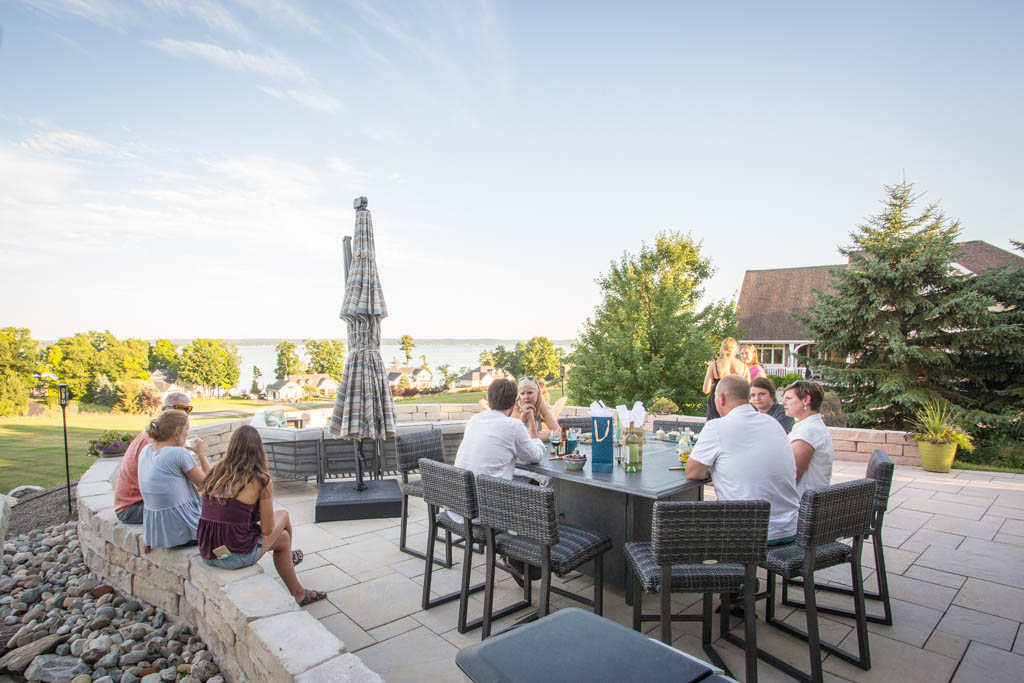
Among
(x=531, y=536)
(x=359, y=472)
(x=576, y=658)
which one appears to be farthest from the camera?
(x=359, y=472)

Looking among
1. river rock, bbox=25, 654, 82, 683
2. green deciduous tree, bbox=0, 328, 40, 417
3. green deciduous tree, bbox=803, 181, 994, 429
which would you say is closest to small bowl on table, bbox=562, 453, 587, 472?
river rock, bbox=25, 654, 82, 683

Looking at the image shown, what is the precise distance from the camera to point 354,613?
2.99 meters

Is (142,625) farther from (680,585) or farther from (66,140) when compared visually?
(66,140)

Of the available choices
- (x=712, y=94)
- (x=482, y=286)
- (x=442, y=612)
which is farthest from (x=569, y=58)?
(x=482, y=286)

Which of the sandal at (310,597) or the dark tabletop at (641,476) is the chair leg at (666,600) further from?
the sandal at (310,597)

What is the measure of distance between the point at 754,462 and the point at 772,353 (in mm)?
20534

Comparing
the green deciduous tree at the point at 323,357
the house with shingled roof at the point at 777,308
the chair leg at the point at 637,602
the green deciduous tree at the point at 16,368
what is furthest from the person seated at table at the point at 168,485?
the green deciduous tree at the point at 323,357

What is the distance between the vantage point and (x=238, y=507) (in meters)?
2.68

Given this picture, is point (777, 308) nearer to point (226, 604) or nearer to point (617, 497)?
point (617, 497)

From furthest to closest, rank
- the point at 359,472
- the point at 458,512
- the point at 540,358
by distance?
the point at 540,358 < the point at 359,472 < the point at 458,512

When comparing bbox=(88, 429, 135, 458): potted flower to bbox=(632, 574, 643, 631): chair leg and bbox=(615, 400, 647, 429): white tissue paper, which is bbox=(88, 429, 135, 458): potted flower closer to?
bbox=(615, 400, 647, 429): white tissue paper

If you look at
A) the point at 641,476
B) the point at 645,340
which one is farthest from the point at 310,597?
the point at 645,340

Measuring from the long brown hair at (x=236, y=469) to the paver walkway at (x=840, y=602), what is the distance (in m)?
0.94

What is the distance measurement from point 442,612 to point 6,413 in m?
15.2
